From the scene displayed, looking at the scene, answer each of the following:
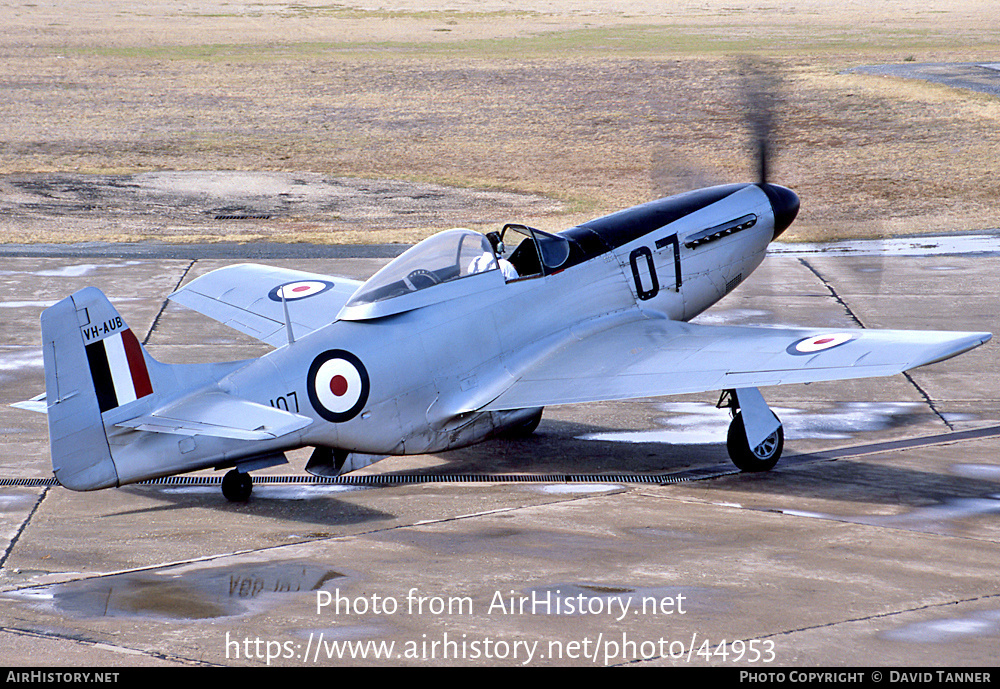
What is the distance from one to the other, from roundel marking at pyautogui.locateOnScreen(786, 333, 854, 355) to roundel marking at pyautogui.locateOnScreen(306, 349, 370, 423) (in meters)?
3.83

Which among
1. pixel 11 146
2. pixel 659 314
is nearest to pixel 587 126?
pixel 11 146

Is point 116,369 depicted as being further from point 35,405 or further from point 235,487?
point 235,487

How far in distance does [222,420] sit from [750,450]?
Answer: 4.76 meters

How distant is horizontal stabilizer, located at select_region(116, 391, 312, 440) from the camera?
884 cm

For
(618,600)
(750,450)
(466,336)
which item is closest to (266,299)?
(466,336)

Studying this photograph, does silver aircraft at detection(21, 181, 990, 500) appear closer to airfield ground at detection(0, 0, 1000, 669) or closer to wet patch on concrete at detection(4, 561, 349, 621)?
airfield ground at detection(0, 0, 1000, 669)

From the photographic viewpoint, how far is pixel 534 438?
12125 millimetres

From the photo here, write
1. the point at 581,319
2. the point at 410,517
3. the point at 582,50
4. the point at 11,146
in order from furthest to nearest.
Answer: the point at 582,50, the point at 11,146, the point at 581,319, the point at 410,517

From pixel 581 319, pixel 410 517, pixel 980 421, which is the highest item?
pixel 581 319

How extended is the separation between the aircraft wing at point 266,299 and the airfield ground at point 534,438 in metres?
1.32

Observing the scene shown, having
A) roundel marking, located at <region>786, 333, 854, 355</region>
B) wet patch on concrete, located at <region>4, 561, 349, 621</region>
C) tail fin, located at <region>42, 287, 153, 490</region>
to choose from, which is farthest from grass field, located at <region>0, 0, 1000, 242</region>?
wet patch on concrete, located at <region>4, 561, 349, 621</region>

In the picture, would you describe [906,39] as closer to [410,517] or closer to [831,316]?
[831,316]
